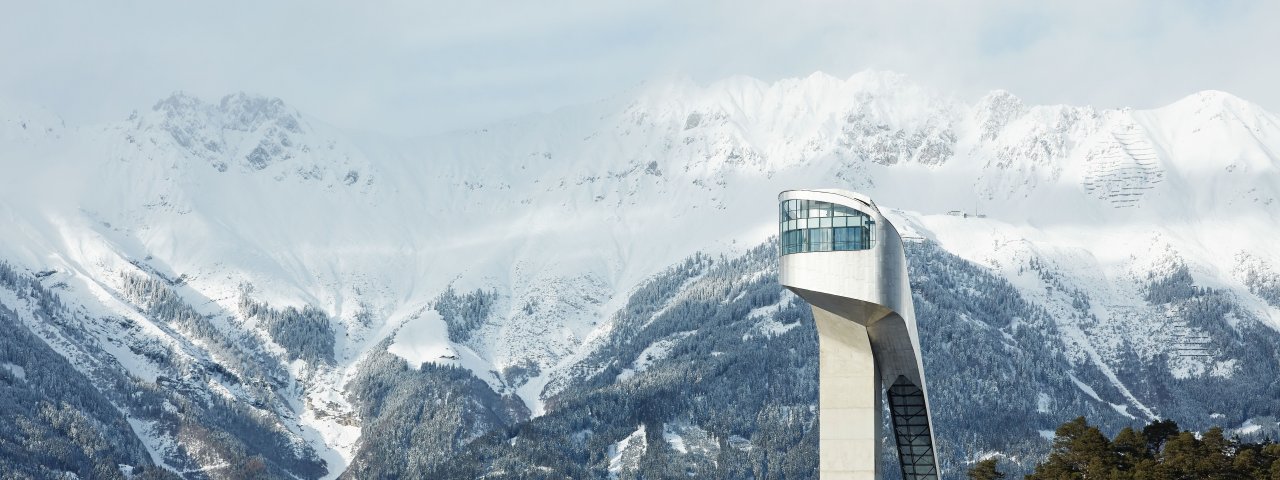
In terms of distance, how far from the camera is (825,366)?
115938 mm

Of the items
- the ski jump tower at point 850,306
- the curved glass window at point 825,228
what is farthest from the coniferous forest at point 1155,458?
the curved glass window at point 825,228

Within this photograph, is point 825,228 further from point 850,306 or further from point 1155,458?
point 1155,458

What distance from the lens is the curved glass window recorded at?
111 meters

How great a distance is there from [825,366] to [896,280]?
303 inches

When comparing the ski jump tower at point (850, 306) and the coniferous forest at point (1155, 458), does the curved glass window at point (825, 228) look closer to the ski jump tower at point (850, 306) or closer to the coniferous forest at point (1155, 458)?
the ski jump tower at point (850, 306)

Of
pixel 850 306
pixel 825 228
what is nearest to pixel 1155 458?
pixel 850 306

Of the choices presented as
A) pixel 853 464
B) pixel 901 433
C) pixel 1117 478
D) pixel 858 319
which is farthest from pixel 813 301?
pixel 1117 478

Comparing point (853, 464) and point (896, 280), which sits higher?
point (896, 280)

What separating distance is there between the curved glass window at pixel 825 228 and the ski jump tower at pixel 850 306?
0.06 m

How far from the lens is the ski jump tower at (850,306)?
363 ft

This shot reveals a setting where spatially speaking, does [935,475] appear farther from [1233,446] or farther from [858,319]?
[1233,446]

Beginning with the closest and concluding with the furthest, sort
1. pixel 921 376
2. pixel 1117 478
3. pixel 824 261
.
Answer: pixel 824 261 → pixel 921 376 → pixel 1117 478

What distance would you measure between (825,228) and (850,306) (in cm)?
481

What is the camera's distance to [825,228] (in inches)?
4385
